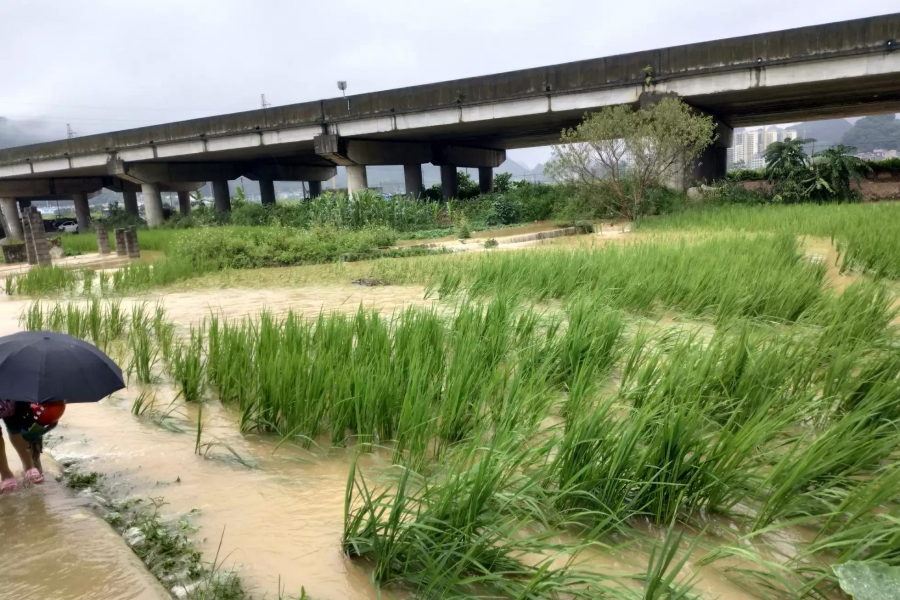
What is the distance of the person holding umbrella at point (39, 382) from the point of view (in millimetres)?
2027

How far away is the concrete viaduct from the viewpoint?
42.9 ft

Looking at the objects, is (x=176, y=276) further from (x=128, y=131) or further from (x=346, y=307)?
(x=128, y=131)

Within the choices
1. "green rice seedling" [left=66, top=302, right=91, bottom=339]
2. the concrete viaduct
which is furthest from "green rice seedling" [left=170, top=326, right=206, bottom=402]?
the concrete viaduct

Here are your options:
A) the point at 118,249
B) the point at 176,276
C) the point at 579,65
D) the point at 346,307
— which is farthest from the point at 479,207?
the point at 346,307

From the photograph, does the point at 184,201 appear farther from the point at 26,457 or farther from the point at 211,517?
the point at 211,517

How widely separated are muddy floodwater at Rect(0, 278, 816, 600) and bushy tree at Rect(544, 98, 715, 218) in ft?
40.5

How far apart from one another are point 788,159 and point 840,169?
4.24 feet

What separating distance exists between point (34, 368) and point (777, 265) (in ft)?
18.4

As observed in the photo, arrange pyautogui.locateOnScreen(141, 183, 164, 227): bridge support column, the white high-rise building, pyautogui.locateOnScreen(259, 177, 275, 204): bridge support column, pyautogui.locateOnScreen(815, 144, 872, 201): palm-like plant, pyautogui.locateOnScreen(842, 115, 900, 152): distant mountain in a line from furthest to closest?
Answer: the white high-rise building, pyautogui.locateOnScreen(842, 115, 900, 152): distant mountain, pyautogui.locateOnScreen(259, 177, 275, 204): bridge support column, pyautogui.locateOnScreen(141, 183, 164, 227): bridge support column, pyautogui.locateOnScreen(815, 144, 872, 201): palm-like plant

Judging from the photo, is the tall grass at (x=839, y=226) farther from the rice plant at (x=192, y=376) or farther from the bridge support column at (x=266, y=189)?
the bridge support column at (x=266, y=189)

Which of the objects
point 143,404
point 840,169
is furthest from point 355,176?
point 143,404

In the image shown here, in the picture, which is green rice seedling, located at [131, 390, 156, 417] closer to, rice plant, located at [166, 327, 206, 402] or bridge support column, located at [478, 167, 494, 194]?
rice plant, located at [166, 327, 206, 402]

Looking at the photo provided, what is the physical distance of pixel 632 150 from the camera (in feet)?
44.8

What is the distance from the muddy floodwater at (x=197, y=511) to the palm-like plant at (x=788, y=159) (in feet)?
56.8
